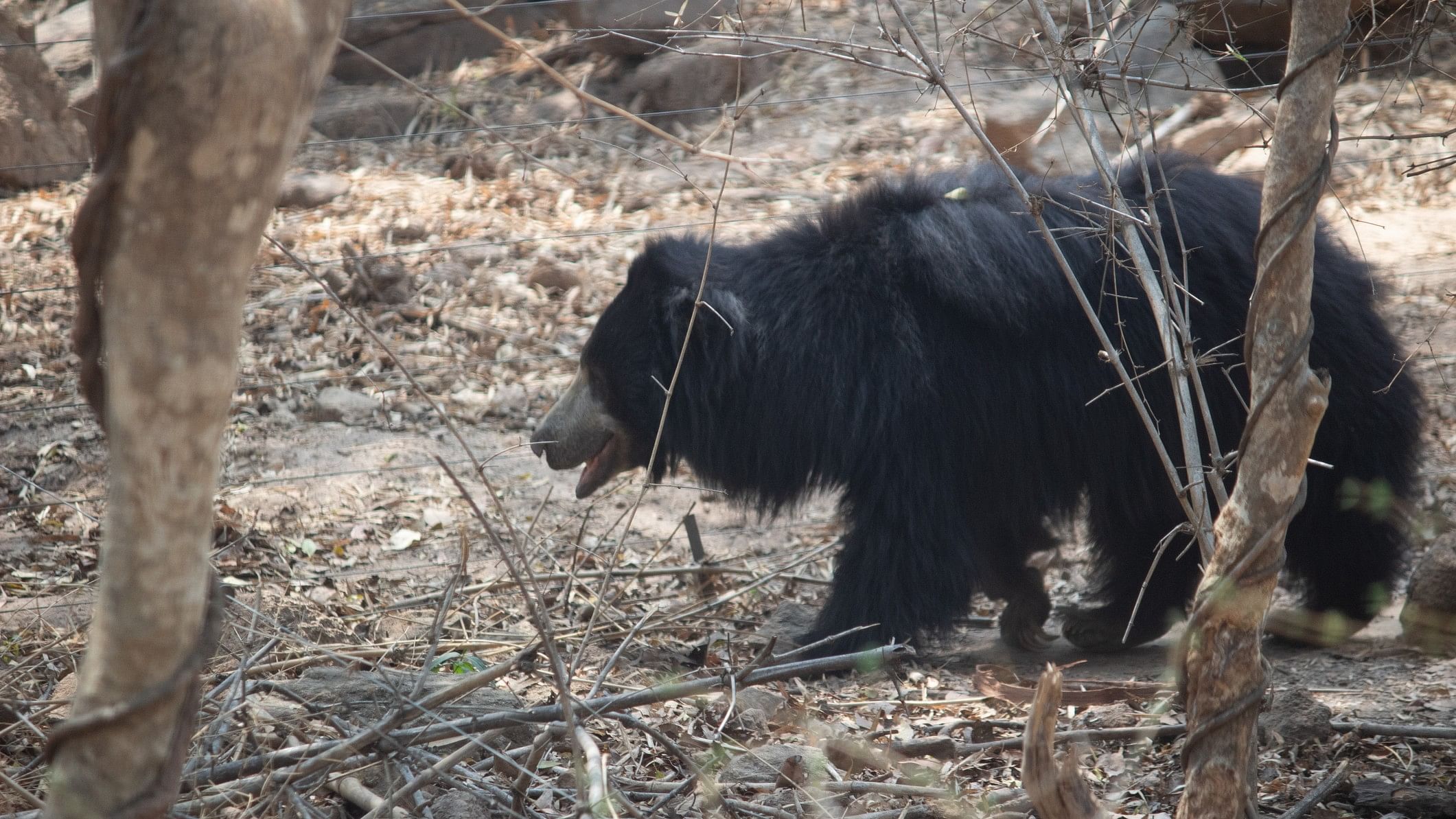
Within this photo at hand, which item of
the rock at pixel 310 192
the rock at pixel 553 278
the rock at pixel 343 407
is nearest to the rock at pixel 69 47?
the rock at pixel 310 192

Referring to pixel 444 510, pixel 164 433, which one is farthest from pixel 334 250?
pixel 164 433

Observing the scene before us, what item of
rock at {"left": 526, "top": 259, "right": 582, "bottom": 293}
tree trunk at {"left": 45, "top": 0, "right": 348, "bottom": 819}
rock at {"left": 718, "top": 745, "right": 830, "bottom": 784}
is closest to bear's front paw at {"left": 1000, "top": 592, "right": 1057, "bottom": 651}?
rock at {"left": 718, "top": 745, "right": 830, "bottom": 784}

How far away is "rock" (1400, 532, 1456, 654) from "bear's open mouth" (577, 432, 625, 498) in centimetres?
237

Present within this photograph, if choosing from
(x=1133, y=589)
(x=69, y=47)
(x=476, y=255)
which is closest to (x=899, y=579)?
(x=1133, y=589)

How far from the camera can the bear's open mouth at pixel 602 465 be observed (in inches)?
153

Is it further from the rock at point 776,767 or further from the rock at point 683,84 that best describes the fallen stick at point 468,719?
the rock at point 683,84

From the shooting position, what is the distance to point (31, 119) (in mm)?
7000

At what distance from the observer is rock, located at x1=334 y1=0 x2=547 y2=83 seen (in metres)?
8.87

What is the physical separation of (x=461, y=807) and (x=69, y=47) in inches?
346

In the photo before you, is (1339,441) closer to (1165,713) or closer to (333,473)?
(1165,713)

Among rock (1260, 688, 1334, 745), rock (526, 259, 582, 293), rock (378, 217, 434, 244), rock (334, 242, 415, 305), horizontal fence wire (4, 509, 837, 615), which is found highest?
rock (378, 217, 434, 244)

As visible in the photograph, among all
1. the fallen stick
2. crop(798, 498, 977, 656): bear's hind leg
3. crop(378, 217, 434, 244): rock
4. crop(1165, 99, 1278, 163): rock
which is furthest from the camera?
crop(1165, 99, 1278, 163): rock

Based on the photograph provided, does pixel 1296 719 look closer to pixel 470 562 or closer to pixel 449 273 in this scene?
pixel 470 562

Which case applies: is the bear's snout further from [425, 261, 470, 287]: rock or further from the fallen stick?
[425, 261, 470, 287]: rock
